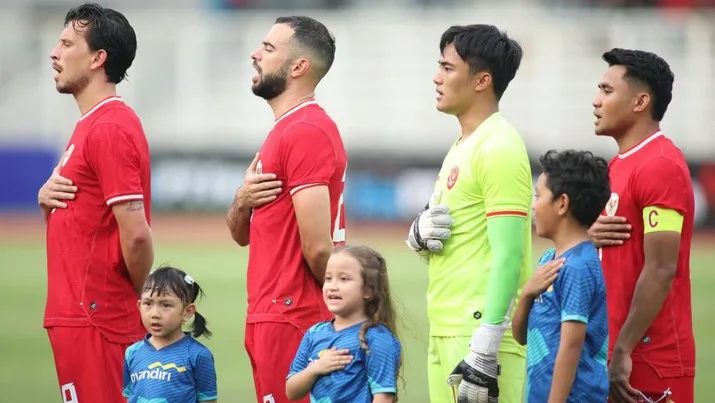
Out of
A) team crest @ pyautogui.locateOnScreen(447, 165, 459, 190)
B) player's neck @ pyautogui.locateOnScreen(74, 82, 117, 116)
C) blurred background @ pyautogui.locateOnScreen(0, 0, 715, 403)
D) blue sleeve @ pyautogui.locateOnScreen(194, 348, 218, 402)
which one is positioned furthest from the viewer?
blurred background @ pyautogui.locateOnScreen(0, 0, 715, 403)

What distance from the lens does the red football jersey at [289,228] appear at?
5.27m

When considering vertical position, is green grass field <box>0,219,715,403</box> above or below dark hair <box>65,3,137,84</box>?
below

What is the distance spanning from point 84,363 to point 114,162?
878 mm

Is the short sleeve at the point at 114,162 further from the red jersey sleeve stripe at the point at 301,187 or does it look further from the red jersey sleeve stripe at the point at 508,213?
the red jersey sleeve stripe at the point at 508,213

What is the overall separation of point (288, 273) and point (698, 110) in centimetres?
2529

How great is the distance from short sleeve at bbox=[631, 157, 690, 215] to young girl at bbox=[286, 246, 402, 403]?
1.12 meters

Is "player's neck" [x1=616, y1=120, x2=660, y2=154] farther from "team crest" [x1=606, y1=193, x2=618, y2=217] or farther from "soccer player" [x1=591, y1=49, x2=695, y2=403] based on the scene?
"team crest" [x1=606, y1=193, x2=618, y2=217]

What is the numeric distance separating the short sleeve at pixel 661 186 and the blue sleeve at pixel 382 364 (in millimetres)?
1220

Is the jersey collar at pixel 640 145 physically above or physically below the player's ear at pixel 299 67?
below

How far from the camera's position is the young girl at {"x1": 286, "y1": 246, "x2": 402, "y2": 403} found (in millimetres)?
4902

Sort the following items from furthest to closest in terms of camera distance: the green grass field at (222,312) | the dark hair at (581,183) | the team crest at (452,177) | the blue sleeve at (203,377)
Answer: the green grass field at (222,312) → the blue sleeve at (203,377) → the team crest at (452,177) → the dark hair at (581,183)

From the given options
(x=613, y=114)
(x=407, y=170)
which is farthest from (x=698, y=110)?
(x=613, y=114)

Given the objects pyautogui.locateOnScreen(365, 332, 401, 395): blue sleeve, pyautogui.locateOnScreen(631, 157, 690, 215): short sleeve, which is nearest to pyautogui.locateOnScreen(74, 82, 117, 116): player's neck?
pyautogui.locateOnScreen(365, 332, 401, 395): blue sleeve

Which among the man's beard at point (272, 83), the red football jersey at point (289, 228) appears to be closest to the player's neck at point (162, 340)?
the red football jersey at point (289, 228)
